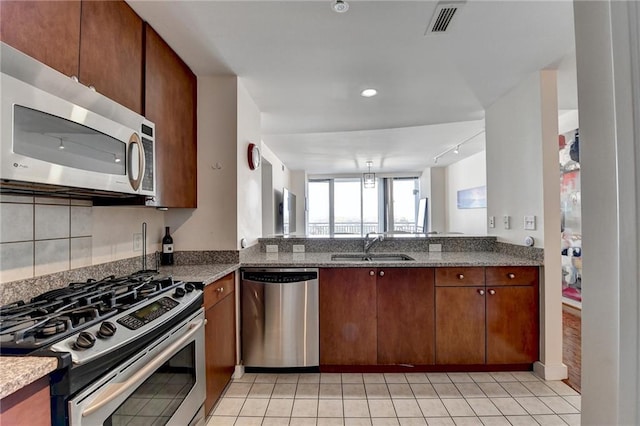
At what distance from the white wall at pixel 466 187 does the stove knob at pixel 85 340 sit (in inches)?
219

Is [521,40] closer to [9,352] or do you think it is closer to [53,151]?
[53,151]

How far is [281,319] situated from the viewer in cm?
241

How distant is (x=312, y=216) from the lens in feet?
29.0

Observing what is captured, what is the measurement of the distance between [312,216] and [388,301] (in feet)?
21.1

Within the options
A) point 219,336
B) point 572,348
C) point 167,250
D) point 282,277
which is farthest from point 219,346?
point 572,348

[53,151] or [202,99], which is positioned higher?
[202,99]

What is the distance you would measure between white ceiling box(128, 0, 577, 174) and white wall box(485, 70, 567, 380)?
210mm

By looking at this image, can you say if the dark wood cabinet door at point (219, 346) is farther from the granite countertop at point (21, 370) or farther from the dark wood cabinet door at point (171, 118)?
the granite countertop at point (21, 370)

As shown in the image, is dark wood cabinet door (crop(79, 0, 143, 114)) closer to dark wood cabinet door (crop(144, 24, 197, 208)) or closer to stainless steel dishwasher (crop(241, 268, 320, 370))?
dark wood cabinet door (crop(144, 24, 197, 208))

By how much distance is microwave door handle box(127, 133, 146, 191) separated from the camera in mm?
1468

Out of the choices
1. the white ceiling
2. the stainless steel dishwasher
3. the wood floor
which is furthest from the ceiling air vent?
the wood floor

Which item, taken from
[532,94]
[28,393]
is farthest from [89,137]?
[532,94]

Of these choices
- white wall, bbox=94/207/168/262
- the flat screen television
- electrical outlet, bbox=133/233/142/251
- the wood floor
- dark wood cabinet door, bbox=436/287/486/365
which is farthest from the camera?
the flat screen television

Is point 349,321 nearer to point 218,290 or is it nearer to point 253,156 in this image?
point 218,290
